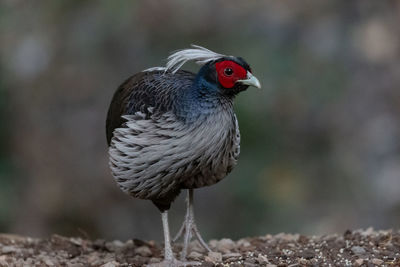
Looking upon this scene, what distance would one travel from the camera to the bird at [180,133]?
18.6 feet

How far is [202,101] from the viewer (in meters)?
5.75

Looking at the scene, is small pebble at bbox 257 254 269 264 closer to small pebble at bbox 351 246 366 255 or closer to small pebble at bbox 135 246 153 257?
small pebble at bbox 351 246 366 255

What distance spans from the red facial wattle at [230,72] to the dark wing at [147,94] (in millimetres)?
323

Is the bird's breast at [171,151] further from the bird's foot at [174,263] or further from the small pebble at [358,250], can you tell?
the small pebble at [358,250]

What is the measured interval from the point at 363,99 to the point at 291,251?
668cm

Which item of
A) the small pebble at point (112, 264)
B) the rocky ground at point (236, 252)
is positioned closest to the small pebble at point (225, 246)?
the rocky ground at point (236, 252)

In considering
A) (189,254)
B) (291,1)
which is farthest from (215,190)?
(189,254)

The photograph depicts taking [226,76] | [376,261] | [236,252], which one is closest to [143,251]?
[236,252]

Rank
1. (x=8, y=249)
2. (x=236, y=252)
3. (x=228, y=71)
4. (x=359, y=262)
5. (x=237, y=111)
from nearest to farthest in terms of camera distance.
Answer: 1. (x=359, y=262)
2. (x=228, y=71)
3. (x=236, y=252)
4. (x=8, y=249)
5. (x=237, y=111)

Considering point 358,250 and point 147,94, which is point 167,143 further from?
point 358,250

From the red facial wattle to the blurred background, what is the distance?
16.8ft

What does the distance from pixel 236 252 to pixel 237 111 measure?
4.68 m

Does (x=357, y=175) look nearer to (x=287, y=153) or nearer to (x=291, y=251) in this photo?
(x=287, y=153)

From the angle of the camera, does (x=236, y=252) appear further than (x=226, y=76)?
Yes
